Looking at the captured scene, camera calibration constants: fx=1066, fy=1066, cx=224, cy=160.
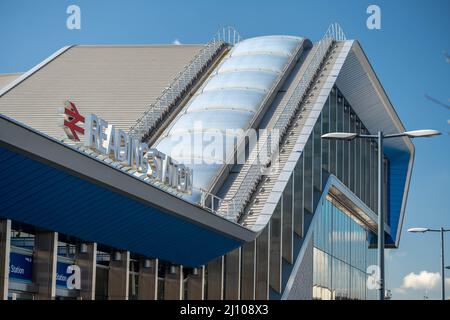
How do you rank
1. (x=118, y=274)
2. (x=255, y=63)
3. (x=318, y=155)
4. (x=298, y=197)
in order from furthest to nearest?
(x=318, y=155)
(x=255, y=63)
(x=298, y=197)
(x=118, y=274)

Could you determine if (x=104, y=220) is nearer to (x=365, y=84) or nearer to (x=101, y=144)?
(x=101, y=144)

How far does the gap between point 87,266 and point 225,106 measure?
76.1 ft

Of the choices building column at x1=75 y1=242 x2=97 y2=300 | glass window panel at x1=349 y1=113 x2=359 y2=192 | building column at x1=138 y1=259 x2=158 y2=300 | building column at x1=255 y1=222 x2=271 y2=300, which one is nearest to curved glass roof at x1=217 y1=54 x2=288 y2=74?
glass window panel at x1=349 y1=113 x2=359 y2=192

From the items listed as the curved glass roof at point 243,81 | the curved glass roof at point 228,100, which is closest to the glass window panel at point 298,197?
the curved glass roof at point 228,100

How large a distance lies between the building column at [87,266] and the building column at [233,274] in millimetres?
11479

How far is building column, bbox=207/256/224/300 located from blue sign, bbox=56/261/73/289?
37.1ft

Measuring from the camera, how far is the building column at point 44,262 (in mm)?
29266

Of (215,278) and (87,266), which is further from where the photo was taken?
(215,278)

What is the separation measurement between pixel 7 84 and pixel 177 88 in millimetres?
11242

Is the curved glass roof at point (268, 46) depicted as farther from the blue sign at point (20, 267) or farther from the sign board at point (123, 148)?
the blue sign at point (20, 267)

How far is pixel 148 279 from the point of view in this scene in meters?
36.7

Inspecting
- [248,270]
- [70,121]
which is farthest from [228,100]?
[70,121]

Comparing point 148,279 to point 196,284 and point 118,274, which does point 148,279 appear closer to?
point 118,274

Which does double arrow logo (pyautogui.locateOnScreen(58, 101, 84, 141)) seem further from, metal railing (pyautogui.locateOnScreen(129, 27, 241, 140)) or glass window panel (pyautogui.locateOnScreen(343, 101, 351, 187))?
glass window panel (pyautogui.locateOnScreen(343, 101, 351, 187))
